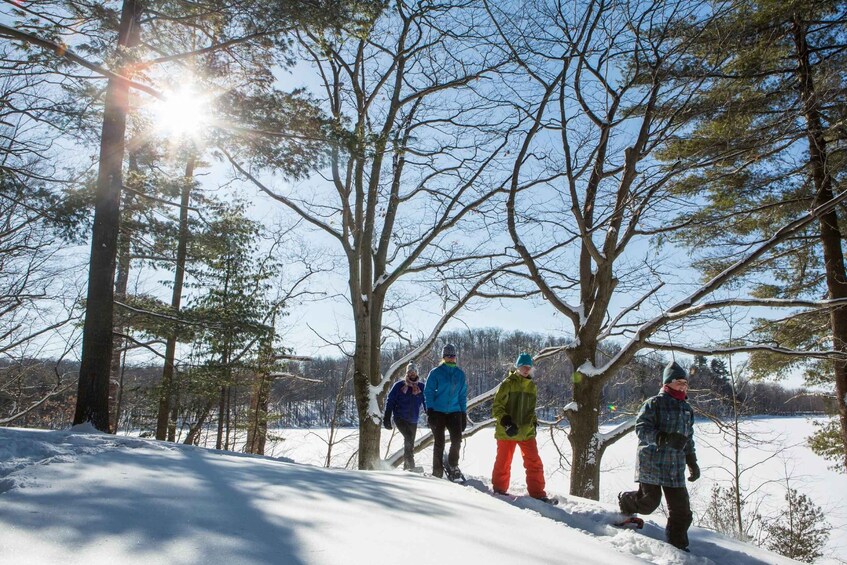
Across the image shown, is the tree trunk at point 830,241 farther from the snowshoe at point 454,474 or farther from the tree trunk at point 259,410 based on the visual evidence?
the tree trunk at point 259,410

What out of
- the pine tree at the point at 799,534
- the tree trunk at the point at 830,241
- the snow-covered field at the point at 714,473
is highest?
the tree trunk at the point at 830,241

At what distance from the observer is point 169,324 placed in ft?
29.8

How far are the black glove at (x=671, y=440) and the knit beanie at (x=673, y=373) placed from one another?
1.59 feet

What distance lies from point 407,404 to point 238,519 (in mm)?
4817

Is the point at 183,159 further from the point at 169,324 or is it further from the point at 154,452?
the point at 154,452

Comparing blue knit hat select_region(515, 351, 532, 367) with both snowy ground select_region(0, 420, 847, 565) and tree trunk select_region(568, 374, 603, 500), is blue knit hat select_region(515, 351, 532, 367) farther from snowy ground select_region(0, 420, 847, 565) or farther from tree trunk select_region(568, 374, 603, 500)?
tree trunk select_region(568, 374, 603, 500)

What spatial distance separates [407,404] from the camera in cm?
708

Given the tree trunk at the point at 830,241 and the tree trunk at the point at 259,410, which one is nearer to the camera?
the tree trunk at the point at 830,241

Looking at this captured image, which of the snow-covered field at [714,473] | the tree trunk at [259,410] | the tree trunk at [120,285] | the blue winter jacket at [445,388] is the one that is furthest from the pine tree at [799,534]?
the tree trunk at [120,285]

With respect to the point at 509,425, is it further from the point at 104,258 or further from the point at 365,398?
the point at 104,258

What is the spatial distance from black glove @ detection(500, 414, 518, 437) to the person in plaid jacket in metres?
1.42

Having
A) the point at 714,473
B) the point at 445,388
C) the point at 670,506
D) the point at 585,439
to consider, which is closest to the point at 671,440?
the point at 670,506

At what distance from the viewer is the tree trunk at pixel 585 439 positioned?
8258 mm

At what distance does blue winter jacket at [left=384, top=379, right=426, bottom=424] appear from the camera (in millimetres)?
7055
